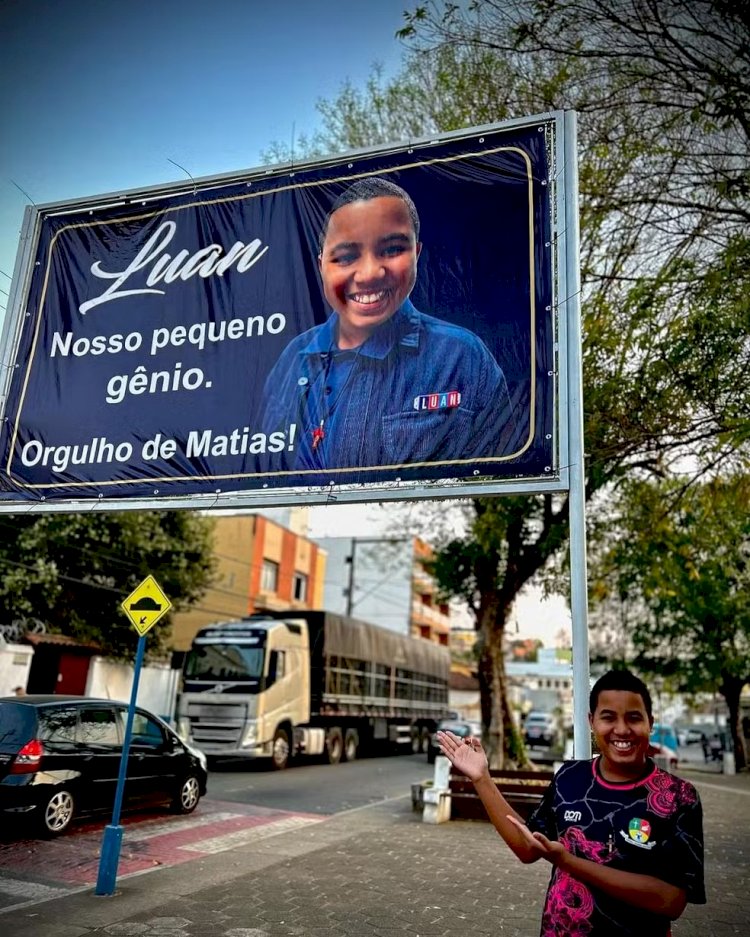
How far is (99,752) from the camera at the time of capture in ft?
33.7

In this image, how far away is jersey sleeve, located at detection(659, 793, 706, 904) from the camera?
2.68m

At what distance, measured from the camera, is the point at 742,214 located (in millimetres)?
8297

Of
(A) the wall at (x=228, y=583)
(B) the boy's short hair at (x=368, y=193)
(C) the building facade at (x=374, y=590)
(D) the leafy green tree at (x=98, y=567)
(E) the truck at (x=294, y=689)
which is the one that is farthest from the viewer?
(C) the building facade at (x=374, y=590)

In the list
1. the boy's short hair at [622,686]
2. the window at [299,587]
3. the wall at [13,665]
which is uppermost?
the window at [299,587]

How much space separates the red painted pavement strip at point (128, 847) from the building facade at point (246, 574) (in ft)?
68.0

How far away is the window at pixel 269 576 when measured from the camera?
36438 mm

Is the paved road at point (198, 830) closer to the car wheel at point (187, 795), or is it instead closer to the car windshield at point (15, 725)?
the car wheel at point (187, 795)

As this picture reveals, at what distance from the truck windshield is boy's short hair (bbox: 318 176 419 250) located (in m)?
13.8

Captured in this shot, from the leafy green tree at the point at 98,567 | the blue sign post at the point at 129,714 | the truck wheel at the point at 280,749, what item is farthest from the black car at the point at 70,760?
the leafy green tree at the point at 98,567

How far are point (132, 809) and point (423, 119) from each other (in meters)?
10.7

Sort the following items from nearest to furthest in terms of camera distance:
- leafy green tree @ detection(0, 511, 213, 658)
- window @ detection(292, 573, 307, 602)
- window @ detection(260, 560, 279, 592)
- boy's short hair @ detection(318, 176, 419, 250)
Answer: boy's short hair @ detection(318, 176, 419, 250), leafy green tree @ detection(0, 511, 213, 658), window @ detection(260, 560, 279, 592), window @ detection(292, 573, 307, 602)

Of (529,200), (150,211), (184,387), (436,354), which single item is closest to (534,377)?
(436,354)

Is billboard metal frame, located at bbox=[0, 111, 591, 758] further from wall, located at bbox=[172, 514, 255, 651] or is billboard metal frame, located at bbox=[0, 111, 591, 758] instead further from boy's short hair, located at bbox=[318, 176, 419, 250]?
wall, located at bbox=[172, 514, 255, 651]

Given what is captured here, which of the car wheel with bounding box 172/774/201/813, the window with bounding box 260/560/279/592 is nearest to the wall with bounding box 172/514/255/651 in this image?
the window with bounding box 260/560/279/592
